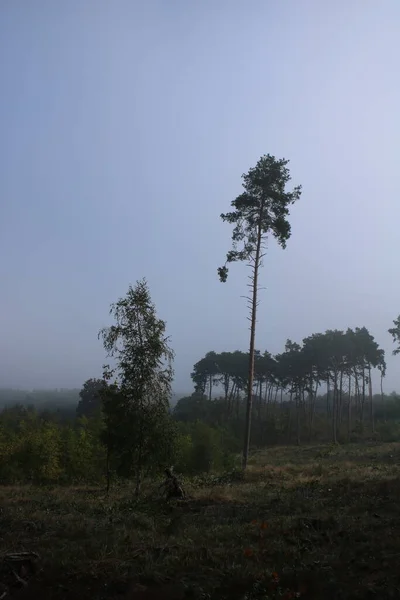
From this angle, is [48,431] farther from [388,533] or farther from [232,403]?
[232,403]

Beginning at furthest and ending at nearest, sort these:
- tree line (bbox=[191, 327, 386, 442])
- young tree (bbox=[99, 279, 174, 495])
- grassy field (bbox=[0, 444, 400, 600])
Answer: tree line (bbox=[191, 327, 386, 442])
young tree (bbox=[99, 279, 174, 495])
grassy field (bbox=[0, 444, 400, 600])

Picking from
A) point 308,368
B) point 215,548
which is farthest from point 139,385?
point 308,368

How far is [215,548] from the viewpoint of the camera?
7578mm

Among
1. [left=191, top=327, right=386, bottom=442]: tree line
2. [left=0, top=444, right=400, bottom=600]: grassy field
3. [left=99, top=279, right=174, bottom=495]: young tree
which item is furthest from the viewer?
[left=191, top=327, right=386, bottom=442]: tree line

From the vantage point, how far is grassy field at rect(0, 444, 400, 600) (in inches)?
238

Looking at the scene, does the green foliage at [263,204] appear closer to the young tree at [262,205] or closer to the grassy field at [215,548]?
the young tree at [262,205]

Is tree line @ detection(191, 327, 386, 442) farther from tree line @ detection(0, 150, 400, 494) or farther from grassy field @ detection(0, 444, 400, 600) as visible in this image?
grassy field @ detection(0, 444, 400, 600)

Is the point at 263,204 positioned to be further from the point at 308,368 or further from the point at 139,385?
the point at 308,368

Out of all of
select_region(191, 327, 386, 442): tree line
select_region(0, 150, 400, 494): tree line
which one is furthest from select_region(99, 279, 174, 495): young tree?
select_region(191, 327, 386, 442): tree line

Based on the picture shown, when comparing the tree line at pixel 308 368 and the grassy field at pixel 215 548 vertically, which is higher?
the tree line at pixel 308 368

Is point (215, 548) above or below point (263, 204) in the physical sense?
below

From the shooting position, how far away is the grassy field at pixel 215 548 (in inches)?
238

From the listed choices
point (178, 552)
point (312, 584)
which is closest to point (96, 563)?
point (178, 552)

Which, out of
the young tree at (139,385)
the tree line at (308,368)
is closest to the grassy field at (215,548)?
the young tree at (139,385)
